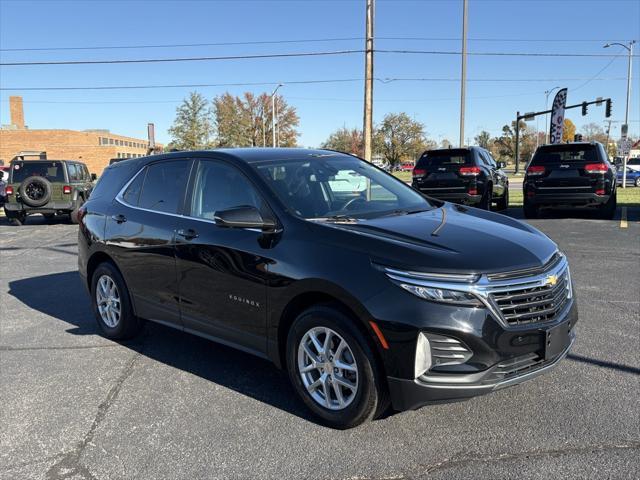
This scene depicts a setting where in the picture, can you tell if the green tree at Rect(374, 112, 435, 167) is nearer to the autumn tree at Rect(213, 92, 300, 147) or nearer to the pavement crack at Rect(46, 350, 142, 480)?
the autumn tree at Rect(213, 92, 300, 147)

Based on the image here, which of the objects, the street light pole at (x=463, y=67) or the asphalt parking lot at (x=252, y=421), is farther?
the street light pole at (x=463, y=67)

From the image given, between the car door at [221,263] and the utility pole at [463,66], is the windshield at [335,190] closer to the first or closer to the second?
the car door at [221,263]

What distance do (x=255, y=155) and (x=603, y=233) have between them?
932 centimetres

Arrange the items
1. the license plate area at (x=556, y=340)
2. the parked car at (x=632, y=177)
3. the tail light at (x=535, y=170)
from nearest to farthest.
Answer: the license plate area at (x=556, y=340)
the tail light at (x=535, y=170)
the parked car at (x=632, y=177)

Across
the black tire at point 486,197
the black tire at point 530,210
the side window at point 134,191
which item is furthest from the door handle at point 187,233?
the black tire at point 530,210

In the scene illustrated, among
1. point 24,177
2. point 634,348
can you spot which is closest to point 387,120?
point 24,177

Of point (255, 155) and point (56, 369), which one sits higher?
point (255, 155)

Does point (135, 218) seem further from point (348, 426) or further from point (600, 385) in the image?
point (600, 385)

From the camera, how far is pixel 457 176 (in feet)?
44.7

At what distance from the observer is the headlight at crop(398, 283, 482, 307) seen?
2963 mm

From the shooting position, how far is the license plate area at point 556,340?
3.16 m

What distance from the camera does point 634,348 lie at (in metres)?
4.67

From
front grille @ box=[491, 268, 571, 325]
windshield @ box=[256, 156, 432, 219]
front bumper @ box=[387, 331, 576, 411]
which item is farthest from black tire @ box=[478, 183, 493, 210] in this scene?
front bumper @ box=[387, 331, 576, 411]

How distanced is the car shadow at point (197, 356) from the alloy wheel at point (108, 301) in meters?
0.27
